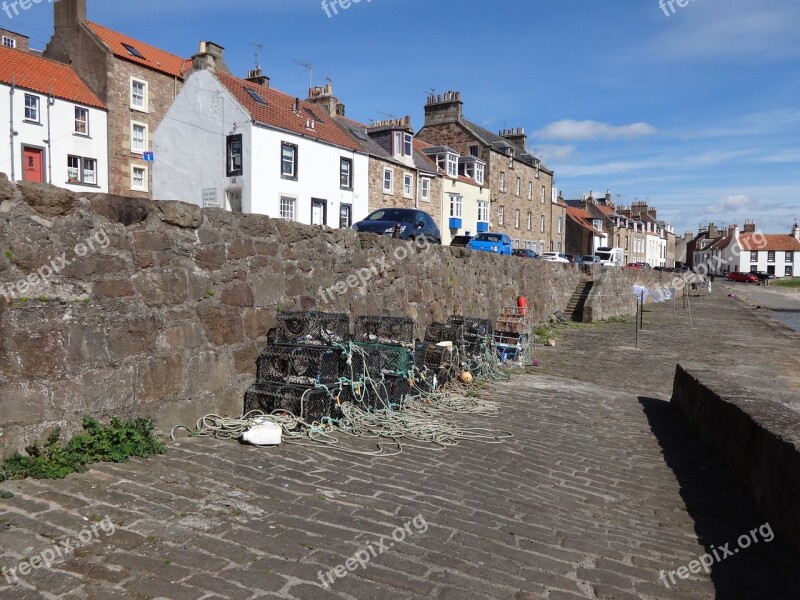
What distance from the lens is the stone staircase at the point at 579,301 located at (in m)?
23.9

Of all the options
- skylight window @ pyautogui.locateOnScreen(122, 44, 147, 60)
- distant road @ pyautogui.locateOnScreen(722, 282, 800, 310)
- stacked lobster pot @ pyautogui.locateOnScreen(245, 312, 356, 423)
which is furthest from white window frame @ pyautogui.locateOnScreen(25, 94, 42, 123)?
distant road @ pyautogui.locateOnScreen(722, 282, 800, 310)

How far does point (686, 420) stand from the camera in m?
7.59

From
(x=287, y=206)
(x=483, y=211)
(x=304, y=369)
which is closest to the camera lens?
(x=304, y=369)

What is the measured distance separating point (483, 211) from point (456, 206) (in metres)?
4.24

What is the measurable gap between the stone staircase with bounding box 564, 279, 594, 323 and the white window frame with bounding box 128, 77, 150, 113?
2556 cm

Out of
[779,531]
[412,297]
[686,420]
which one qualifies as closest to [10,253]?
[779,531]

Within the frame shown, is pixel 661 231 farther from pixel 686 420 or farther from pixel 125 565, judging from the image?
pixel 125 565

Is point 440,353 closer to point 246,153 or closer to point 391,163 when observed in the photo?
point 246,153

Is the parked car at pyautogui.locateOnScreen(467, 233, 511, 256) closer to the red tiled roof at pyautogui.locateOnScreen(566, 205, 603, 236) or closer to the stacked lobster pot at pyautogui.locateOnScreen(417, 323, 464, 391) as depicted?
the stacked lobster pot at pyautogui.locateOnScreen(417, 323, 464, 391)

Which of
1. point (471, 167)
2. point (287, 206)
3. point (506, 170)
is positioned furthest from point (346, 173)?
point (506, 170)

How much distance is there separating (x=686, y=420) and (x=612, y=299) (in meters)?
20.2

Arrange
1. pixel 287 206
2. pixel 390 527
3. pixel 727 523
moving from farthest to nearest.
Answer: pixel 287 206 → pixel 727 523 → pixel 390 527

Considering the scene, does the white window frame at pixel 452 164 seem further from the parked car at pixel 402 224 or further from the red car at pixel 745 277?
the red car at pixel 745 277

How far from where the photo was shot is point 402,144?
120 feet
